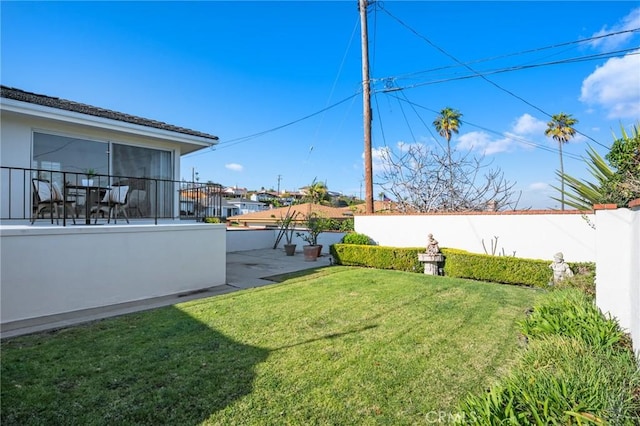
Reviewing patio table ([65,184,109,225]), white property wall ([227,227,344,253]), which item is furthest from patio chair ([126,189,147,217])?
white property wall ([227,227,344,253])

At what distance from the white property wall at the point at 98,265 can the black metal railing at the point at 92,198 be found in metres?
0.66

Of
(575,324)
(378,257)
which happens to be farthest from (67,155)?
(575,324)

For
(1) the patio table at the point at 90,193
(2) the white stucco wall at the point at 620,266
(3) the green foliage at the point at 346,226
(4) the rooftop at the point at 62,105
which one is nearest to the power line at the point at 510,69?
(3) the green foliage at the point at 346,226

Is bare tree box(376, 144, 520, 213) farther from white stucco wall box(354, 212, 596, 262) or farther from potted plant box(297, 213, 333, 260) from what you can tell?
potted plant box(297, 213, 333, 260)

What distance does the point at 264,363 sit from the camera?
374 centimetres

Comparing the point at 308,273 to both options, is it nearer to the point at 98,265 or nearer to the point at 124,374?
the point at 98,265

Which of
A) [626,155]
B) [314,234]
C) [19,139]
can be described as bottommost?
[314,234]

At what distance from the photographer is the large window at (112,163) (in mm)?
7797

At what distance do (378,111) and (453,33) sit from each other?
13.1 ft

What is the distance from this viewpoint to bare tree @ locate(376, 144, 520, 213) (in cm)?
1208

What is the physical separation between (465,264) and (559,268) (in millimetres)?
2216

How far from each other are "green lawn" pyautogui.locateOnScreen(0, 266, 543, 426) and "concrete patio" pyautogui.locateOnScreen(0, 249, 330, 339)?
0.47 metres

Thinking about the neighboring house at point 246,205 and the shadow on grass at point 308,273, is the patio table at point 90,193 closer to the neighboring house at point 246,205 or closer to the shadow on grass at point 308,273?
the shadow on grass at point 308,273

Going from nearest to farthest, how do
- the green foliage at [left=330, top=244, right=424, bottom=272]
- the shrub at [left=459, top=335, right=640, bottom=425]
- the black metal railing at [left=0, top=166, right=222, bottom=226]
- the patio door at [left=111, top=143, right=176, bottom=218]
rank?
the shrub at [left=459, top=335, right=640, bottom=425], the black metal railing at [left=0, top=166, right=222, bottom=226], the patio door at [left=111, top=143, right=176, bottom=218], the green foliage at [left=330, top=244, right=424, bottom=272]
